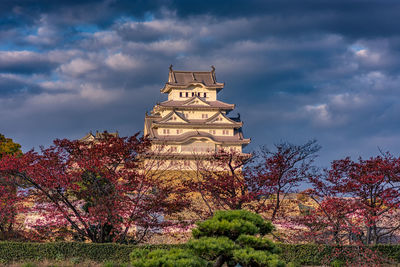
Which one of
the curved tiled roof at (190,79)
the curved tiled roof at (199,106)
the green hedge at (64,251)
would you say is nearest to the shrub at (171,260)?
the green hedge at (64,251)

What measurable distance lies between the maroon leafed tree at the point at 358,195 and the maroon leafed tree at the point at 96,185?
5750 mm

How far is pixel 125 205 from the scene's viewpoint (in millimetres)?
17250

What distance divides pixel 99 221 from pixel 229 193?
222 inches

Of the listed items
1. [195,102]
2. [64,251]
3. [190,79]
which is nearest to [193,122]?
[195,102]

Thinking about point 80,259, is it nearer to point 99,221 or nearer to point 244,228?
point 99,221

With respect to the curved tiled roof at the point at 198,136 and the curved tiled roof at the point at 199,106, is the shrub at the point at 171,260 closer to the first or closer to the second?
the curved tiled roof at the point at 198,136

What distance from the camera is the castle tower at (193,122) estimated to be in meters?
48.1

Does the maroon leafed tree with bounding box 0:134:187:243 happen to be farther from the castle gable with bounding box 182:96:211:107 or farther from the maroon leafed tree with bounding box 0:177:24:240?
the castle gable with bounding box 182:96:211:107

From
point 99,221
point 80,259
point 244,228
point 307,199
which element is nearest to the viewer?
point 244,228

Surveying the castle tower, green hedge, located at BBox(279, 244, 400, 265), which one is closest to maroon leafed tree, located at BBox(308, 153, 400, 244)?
green hedge, located at BBox(279, 244, 400, 265)

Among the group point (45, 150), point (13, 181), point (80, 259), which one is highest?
point (45, 150)

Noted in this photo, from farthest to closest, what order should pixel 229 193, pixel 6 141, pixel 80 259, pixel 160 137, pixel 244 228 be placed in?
1. pixel 160 137
2. pixel 6 141
3. pixel 229 193
4. pixel 80 259
5. pixel 244 228

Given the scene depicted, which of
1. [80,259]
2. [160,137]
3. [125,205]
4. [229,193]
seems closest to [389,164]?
[229,193]

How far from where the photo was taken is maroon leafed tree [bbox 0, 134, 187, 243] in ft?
56.7
